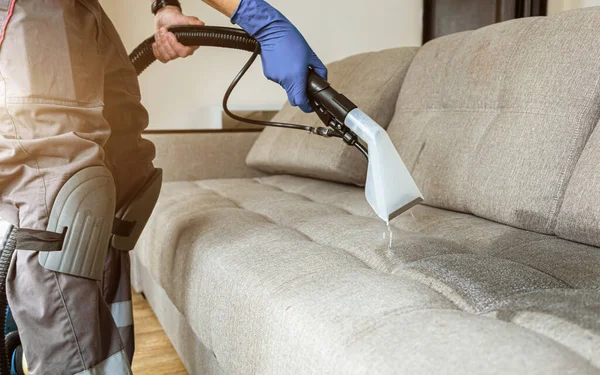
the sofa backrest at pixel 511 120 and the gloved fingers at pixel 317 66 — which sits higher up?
the gloved fingers at pixel 317 66

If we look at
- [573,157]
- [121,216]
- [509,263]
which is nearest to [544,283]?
[509,263]

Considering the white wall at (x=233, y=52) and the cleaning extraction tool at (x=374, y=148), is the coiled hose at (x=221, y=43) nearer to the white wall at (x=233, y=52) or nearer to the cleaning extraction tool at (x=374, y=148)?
the cleaning extraction tool at (x=374, y=148)

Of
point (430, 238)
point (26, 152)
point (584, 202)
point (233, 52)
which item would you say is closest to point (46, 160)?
point (26, 152)

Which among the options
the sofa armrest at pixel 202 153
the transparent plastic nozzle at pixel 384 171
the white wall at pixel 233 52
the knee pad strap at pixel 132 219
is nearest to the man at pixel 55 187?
the knee pad strap at pixel 132 219

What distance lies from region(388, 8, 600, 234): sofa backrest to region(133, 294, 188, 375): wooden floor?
0.83m

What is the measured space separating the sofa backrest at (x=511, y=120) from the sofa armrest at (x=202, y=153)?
96cm

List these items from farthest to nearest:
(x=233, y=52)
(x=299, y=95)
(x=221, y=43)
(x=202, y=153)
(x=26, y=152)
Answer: (x=233, y=52) < (x=202, y=153) < (x=221, y=43) < (x=299, y=95) < (x=26, y=152)

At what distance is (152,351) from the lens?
168 centimetres

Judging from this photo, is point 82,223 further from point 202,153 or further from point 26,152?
point 202,153

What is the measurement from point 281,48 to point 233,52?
6.30ft

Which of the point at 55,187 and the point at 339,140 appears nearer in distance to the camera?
the point at 55,187

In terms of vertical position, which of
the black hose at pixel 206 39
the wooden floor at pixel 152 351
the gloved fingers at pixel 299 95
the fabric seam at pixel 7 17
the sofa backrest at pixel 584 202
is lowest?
the wooden floor at pixel 152 351

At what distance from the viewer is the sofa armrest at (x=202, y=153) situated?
226 centimetres

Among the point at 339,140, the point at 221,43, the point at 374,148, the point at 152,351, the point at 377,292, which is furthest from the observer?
the point at 339,140
